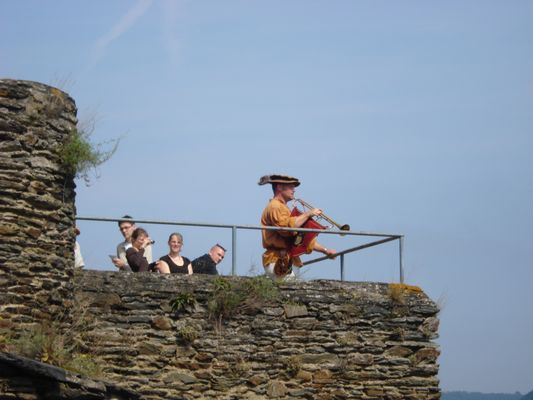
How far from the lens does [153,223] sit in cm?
1798

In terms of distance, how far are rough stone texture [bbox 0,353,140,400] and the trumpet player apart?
3.92 metres

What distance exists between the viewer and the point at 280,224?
19016mm

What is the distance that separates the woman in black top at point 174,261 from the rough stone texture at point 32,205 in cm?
151

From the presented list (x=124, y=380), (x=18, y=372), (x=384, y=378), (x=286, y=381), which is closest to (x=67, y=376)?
(x=18, y=372)

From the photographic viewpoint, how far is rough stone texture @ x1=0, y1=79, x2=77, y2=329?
16688 millimetres

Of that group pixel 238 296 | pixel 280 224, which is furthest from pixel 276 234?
pixel 238 296

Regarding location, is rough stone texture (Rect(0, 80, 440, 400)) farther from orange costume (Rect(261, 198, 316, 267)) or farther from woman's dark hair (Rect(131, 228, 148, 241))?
orange costume (Rect(261, 198, 316, 267))

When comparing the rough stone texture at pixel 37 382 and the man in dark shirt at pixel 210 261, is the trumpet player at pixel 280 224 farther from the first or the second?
Result: the rough stone texture at pixel 37 382

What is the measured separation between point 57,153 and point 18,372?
3.01 m

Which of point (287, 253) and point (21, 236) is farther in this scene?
point (287, 253)

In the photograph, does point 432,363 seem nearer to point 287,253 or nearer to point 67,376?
point 287,253

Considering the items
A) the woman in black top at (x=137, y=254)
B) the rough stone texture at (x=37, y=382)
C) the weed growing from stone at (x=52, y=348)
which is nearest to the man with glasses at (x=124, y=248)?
the woman in black top at (x=137, y=254)

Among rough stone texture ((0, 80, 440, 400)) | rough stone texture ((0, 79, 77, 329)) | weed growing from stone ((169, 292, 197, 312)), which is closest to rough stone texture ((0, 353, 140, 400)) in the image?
rough stone texture ((0, 80, 440, 400))

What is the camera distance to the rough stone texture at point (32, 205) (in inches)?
657
